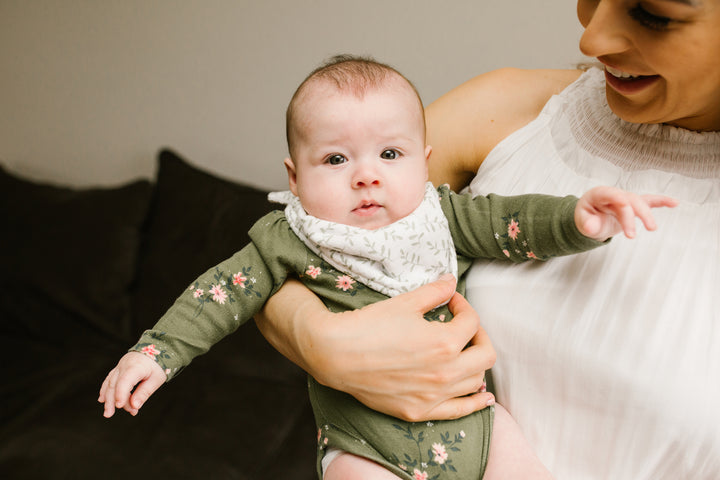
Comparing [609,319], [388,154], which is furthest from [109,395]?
[609,319]

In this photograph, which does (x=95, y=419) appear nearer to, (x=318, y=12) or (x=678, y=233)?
(x=318, y=12)

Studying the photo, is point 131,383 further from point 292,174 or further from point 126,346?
point 126,346

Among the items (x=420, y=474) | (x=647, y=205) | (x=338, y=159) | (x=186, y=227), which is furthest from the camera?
(x=186, y=227)

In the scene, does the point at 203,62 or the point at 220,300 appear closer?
the point at 220,300

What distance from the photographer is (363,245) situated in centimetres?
90

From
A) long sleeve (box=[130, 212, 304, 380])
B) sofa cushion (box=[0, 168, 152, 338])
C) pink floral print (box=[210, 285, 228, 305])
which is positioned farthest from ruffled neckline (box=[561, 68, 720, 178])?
sofa cushion (box=[0, 168, 152, 338])

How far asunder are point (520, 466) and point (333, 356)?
13.4 inches

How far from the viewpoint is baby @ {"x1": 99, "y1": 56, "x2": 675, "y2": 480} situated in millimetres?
844

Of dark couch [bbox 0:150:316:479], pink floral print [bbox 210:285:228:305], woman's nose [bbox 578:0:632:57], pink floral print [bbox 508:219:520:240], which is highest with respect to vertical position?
woman's nose [bbox 578:0:632:57]

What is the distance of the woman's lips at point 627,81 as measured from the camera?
824 millimetres

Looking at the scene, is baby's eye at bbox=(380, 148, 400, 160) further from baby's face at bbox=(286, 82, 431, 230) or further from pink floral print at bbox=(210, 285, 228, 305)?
pink floral print at bbox=(210, 285, 228, 305)

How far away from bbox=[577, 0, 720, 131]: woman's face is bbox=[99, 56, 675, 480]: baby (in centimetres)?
21

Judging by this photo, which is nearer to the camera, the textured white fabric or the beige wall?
the textured white fabric

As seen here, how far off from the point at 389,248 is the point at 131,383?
450mm
